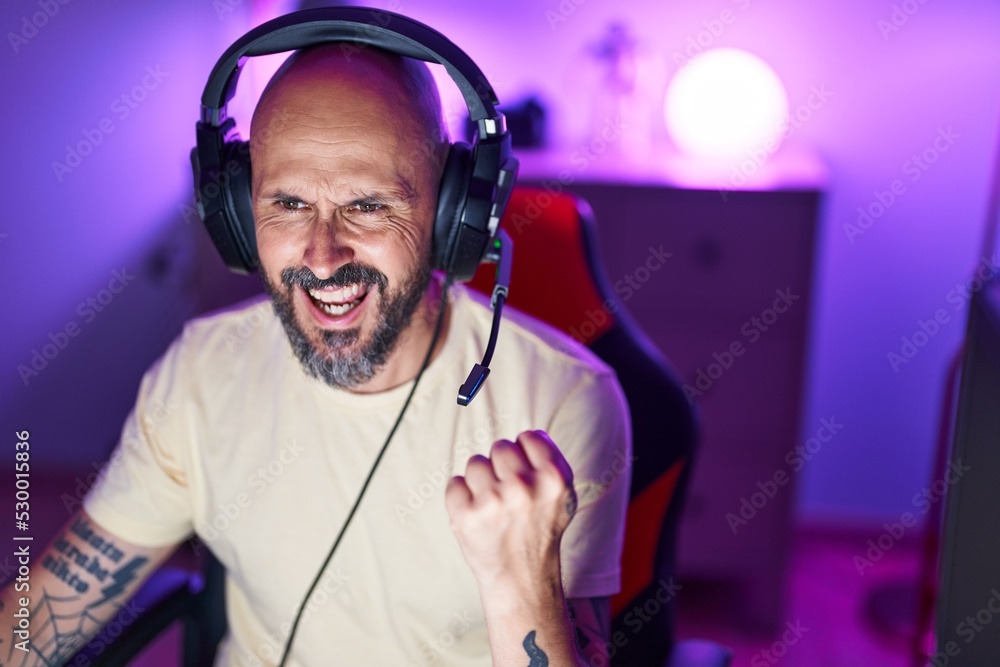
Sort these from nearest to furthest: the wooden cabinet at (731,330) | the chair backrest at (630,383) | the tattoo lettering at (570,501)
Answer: the tattoo lettering at (570,501) < the chair backrest at (630,383) < the wooden cabinet at (731,330)

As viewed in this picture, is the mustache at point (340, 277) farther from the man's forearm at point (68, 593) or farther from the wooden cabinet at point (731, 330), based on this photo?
the wooden cabinet at point (731, 330)

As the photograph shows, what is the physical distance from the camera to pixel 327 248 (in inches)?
40.3

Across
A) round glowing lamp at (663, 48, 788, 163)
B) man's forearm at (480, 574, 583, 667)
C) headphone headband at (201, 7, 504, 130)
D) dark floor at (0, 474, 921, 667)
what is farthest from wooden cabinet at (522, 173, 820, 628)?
man's forearm at (480, 574, 583, 667)

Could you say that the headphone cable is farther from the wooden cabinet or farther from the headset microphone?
the wooden cabinet

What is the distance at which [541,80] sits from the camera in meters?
2.31

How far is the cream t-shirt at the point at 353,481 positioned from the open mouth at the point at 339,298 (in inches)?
4.1

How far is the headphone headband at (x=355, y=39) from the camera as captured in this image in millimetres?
868

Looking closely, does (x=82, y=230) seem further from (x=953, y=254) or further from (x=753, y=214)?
(x=953, y=254)

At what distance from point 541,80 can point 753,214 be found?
0.67 meters

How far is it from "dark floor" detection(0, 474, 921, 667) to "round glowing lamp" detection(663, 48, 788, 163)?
1.01 metres

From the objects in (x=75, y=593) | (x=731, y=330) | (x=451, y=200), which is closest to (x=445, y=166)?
(x=451, y=200)

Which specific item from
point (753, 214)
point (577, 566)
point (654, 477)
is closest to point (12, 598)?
point (577, 566)

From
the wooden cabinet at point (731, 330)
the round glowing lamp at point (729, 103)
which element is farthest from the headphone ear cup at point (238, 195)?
the round glowing lamp at point (729, 103)

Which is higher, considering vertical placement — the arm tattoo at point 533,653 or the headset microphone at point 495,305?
the headset microphone at point 495,305
